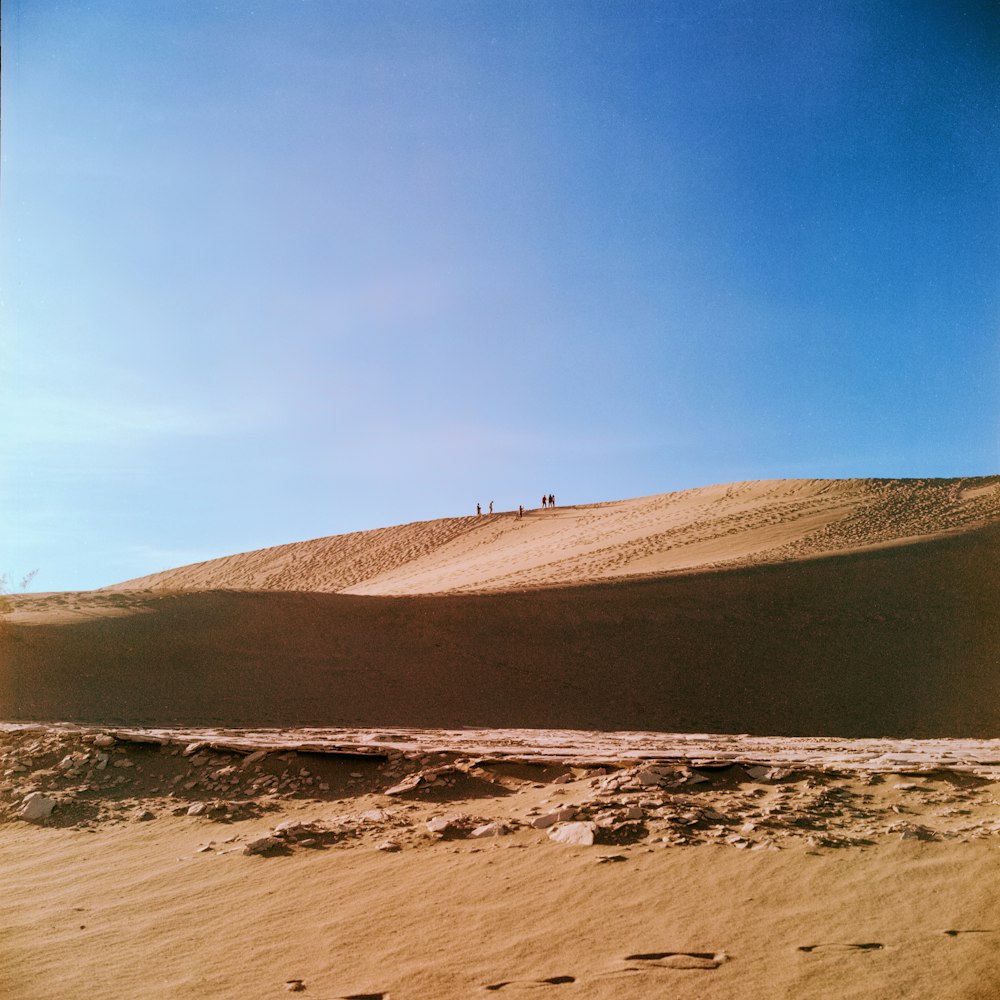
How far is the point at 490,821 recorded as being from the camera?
628 cm

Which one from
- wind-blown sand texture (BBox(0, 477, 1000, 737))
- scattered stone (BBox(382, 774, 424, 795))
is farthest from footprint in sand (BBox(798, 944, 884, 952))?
wind-blown sand texture (BBox(0, 477, 1000, 737))

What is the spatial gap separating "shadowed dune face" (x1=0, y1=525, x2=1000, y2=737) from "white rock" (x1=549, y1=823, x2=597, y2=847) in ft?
27.7

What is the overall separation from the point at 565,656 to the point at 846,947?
14.3 m

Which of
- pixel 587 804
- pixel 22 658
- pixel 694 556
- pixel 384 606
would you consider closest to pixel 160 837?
pixel 587 804

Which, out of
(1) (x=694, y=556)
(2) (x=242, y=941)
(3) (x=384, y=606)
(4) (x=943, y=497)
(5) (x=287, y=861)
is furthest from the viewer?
(4) (x=943, y=497)

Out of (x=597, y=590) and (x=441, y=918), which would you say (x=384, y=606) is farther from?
(x=441, y=918)

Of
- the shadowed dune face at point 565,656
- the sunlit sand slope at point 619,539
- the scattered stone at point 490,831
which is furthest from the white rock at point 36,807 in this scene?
the sunlit sand slope at point 619,539

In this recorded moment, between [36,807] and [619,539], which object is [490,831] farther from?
[619,539]

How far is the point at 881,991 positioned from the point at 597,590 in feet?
59.2

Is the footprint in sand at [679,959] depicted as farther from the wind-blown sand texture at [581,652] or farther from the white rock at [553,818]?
the wind-blown sand texture at [581,652]

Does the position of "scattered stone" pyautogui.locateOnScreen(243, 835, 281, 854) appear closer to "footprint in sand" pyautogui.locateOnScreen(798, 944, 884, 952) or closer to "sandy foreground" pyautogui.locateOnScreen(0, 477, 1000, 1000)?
"sandy foreground" pyautogui.locateOnScreen(0, 477, 1000, 1000)

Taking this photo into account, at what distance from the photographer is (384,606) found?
20.7 meters

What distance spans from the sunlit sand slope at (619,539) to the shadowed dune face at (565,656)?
2990 millimetres

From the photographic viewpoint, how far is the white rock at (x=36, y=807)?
744 centimetres
